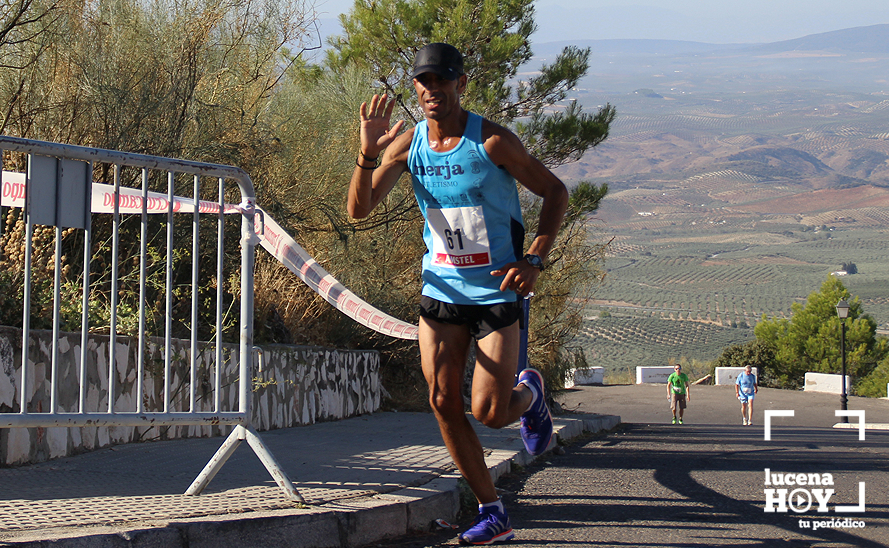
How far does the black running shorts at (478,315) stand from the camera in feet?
14.5

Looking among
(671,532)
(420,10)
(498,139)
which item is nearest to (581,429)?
(420,10)

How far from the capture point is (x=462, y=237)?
4473 mm

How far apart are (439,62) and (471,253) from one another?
0.89 metres

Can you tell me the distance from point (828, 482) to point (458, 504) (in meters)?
2.95

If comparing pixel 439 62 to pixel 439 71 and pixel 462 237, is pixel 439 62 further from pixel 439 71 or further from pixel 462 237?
pixel 462 237

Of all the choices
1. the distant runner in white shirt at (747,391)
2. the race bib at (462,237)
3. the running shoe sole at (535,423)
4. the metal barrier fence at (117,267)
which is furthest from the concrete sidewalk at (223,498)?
the distant runner in white shirt at (747,391)

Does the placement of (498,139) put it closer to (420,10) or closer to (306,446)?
(306,446)

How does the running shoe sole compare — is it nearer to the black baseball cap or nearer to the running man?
the running man

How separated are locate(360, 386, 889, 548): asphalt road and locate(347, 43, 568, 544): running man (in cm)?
59

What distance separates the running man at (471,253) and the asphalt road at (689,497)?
594 mm

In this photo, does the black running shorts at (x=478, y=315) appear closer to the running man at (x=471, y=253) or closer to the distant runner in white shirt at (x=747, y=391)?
the running man at (x=471, y=253)

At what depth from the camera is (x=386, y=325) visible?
Answer: 7.79 m
